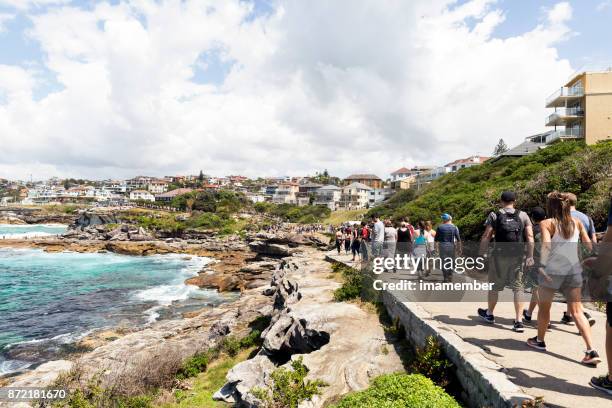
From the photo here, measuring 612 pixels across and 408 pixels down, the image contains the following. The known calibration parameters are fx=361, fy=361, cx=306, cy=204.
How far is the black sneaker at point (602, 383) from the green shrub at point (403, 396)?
1.59 metres

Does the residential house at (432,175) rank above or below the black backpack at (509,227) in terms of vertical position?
above

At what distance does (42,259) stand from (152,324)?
40945mm

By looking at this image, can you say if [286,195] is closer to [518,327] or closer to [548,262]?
[518,327]

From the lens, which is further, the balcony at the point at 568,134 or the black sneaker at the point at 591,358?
the balcony at the point at 568,134

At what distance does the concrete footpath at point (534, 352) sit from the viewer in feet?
14.0

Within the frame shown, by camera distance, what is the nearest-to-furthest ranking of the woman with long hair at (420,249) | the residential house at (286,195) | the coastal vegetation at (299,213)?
the woman with long hair at (420,249) → the coastal vegetation at (299,213) → the residential house at (286,195)

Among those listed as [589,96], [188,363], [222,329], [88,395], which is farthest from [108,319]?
[589,96]

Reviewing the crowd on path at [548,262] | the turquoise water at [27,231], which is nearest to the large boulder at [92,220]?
the turquoise water at [27,231]

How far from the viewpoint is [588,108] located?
36.5 m

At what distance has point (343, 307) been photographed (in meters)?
11.1

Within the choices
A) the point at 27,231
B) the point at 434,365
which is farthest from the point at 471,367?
the point at 27,231

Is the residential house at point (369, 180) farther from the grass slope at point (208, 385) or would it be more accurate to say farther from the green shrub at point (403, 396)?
the green shrub at point (403, 396)

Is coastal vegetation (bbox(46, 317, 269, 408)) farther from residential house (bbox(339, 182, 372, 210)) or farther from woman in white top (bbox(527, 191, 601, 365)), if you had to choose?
residential house (bbox(339, 182, 372, 210))

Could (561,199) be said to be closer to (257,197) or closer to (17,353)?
(17,353)
